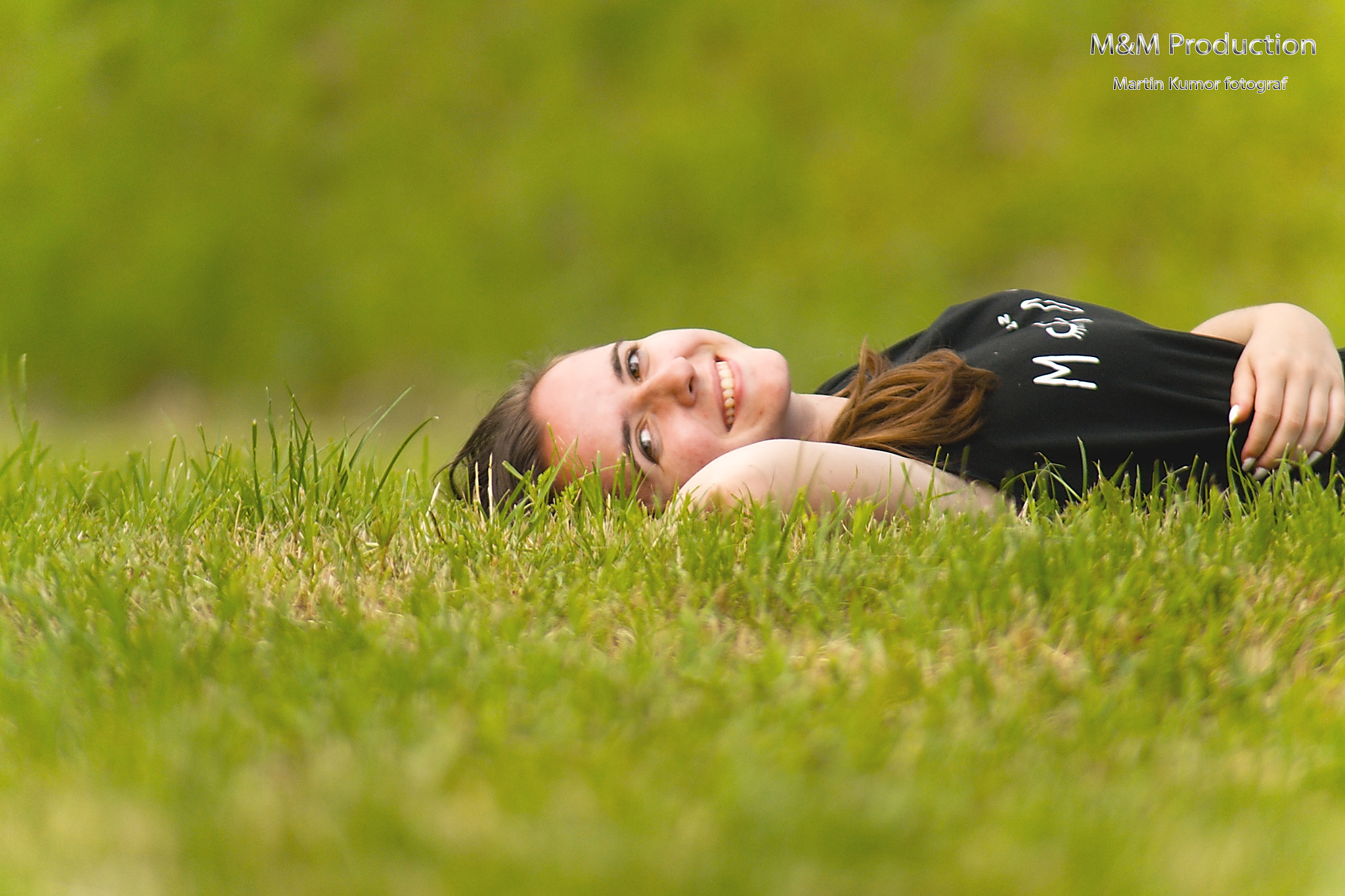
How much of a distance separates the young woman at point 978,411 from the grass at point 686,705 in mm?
341

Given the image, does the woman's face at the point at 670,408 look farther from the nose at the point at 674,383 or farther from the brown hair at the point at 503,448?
the brown hair at the point at 503,448

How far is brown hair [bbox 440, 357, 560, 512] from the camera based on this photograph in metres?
2.60

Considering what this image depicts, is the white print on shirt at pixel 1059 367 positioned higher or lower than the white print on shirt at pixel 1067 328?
lower

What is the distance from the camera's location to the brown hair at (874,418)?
233 cm

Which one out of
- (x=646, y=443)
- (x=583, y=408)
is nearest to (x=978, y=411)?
(x=646, y=443)

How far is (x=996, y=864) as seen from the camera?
849mm

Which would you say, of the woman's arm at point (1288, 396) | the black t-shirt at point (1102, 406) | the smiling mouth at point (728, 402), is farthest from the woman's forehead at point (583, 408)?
the woman's arm at point (1288, 396)

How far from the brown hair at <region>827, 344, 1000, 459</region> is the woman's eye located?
0.46 m

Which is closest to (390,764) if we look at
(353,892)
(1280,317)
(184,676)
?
(353,892)

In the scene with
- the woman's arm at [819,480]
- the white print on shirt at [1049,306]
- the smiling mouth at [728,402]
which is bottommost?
the woman's arm at [819,480]

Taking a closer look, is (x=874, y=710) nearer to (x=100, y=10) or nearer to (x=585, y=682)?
(x=585, y=682)

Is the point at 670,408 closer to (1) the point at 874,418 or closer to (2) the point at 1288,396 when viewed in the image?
(1) the point at 874,418

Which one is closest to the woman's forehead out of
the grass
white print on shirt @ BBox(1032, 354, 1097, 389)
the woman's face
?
the woman's face

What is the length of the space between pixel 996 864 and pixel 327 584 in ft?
3.79
